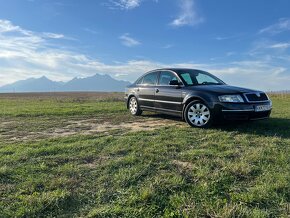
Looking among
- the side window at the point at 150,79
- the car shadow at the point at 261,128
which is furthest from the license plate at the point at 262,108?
the side window at the point at 150,79

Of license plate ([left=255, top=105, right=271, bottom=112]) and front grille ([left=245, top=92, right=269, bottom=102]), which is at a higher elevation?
front grille ([left=245, top=92, right=269, bottom=102])

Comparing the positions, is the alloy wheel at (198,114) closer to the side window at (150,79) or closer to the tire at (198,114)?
the tire at (198,114)

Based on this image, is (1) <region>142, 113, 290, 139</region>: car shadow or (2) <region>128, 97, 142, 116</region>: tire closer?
(1) <region>142, 113, 290, 139</region>: car shadow

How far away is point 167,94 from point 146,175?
4.92m

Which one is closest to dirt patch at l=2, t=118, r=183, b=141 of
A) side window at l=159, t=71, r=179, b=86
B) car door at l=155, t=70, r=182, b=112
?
car door at l=155, t=70, r=182, b=112

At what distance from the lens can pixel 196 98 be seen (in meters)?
7.58

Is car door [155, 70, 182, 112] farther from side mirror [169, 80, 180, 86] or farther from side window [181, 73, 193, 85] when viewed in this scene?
side window [181, 73, 193, 85]

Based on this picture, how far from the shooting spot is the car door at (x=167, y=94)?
322 inches

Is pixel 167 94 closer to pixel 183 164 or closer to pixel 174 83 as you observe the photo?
pixel 174 83

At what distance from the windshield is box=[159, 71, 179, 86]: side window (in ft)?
0.72

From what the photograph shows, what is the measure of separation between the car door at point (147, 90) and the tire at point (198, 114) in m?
1.80

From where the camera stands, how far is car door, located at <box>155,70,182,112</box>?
8180 millimetres

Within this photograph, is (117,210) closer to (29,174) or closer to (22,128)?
(29,174)

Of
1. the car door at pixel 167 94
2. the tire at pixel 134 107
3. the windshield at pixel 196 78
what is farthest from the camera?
the tire at pixel 134 107
